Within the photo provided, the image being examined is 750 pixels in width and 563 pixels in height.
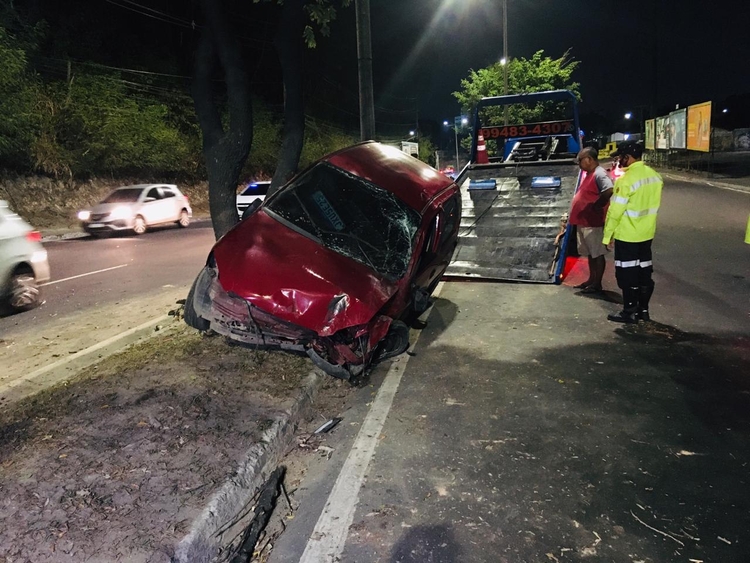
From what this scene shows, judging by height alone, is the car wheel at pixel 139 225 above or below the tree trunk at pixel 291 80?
below

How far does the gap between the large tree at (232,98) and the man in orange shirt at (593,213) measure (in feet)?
12.6

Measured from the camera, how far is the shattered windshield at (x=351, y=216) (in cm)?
495

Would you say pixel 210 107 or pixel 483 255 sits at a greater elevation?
pixel 210 107

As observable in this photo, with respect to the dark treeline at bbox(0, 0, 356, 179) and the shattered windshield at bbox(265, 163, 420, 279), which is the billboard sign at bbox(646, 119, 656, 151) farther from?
the shattered windshield at bbox(265, 163, 420, 279)

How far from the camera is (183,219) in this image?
18609 millimetres

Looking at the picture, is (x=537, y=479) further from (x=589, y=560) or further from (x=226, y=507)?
(x=226, y=507)

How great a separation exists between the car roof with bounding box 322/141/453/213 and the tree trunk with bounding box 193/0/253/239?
1.23m

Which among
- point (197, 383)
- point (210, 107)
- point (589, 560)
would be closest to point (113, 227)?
point (210, 107)

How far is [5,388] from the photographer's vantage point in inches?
183

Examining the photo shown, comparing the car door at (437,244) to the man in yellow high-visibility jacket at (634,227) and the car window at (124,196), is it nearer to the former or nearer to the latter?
the man in yellow high-visibility jacket at (634,227)

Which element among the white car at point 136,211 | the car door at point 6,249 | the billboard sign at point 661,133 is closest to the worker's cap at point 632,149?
the car door at point 6,249

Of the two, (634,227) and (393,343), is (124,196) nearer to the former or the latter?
(393,343)

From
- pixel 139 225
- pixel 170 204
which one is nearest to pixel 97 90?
pixel 170 204

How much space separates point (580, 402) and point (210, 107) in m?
5.04
